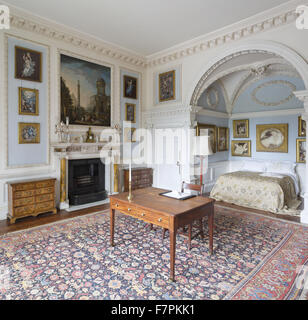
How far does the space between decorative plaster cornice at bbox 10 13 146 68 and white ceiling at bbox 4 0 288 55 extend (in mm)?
221

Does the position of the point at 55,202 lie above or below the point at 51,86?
below

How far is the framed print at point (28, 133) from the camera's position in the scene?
5328 mm

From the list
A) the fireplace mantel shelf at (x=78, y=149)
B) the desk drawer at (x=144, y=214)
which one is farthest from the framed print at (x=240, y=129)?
the desk drawer at (x=144, y=214)

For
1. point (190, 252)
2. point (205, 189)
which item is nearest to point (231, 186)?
point (205, 189)

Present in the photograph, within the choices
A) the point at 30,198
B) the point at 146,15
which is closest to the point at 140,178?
the point at 30,198

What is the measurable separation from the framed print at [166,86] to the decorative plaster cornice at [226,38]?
440mm

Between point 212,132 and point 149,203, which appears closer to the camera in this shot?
point 149,203

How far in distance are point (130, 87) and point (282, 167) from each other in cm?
574

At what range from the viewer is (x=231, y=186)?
22.2ft

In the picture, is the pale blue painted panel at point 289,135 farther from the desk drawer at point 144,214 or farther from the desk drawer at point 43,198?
the desk drawer at point 43,198
